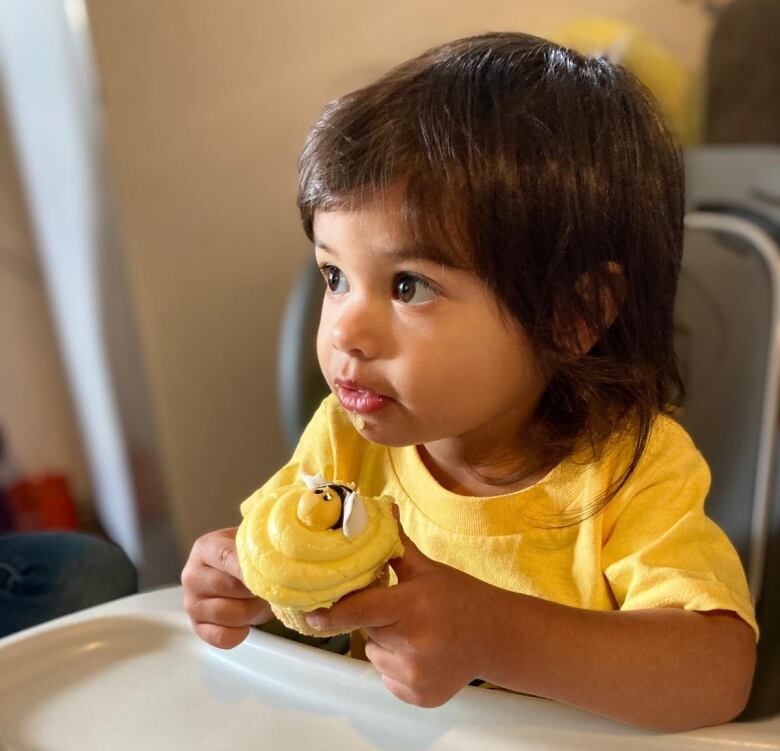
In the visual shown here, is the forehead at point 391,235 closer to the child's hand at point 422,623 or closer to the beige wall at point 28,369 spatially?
the child's hand at point 422,623

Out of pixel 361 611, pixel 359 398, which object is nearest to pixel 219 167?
pixel 359 398

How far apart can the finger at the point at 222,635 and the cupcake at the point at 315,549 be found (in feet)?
0.32

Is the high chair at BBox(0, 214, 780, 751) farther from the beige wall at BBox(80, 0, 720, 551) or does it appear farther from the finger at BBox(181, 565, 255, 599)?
the beige wall at BBox(80, 0, 720, 551)

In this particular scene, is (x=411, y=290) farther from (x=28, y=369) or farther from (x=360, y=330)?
(x=28, y=369)

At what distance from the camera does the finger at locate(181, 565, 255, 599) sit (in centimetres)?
47

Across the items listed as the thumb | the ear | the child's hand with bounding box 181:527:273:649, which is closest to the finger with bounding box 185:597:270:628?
the child's hand with bounding box 181:527:273:649

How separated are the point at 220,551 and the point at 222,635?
0.05 m

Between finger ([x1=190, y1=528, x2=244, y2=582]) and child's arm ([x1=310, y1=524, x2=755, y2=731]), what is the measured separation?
0.08 m

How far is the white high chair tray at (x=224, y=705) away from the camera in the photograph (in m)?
0.46

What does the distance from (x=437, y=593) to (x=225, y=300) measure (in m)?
0.68

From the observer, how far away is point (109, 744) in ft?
1.58

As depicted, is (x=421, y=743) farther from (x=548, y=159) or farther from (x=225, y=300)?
(x=225, y=300)

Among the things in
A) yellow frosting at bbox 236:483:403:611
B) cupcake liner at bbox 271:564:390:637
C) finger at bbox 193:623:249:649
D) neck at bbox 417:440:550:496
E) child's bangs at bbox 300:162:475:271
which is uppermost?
child's bangs at bbox 300:162:475:271

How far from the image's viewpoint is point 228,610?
1.56ft
